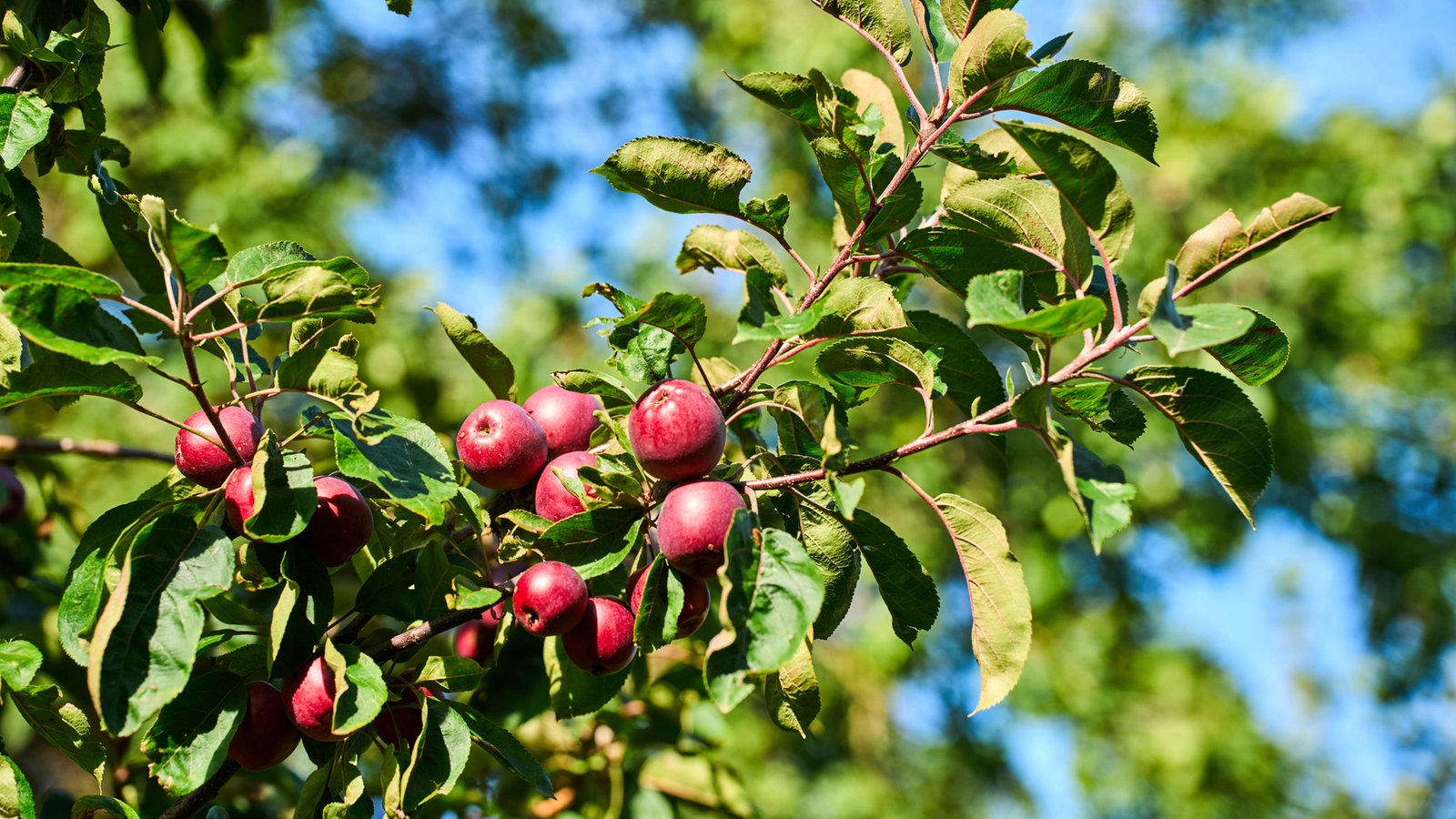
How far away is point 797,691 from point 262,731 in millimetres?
444

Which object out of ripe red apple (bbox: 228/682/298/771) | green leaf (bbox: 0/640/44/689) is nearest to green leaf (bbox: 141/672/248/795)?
ripe red apple (bbox: 228/682/298/771)

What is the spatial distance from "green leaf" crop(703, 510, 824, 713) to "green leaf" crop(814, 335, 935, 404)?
0.18 metres

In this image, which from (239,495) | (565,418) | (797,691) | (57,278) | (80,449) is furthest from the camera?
(80,449)

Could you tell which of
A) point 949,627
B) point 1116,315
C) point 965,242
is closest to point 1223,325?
point 1116,315

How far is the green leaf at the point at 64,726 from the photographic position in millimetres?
844

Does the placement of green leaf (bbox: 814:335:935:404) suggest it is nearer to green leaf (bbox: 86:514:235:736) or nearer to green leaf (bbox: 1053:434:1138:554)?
green leaf (bbox: 1053:434:1138:554)

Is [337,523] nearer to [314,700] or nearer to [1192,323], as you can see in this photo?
[314,700]

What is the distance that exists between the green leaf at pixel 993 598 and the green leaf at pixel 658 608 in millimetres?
240

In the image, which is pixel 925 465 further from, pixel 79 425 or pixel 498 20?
pixel 498 20

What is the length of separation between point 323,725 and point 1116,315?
698mm

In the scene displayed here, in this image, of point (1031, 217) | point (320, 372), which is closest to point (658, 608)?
point (320, 372)

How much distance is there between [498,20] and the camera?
8055mm

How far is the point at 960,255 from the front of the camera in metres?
0.90

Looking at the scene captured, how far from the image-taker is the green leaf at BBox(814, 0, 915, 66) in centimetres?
95
